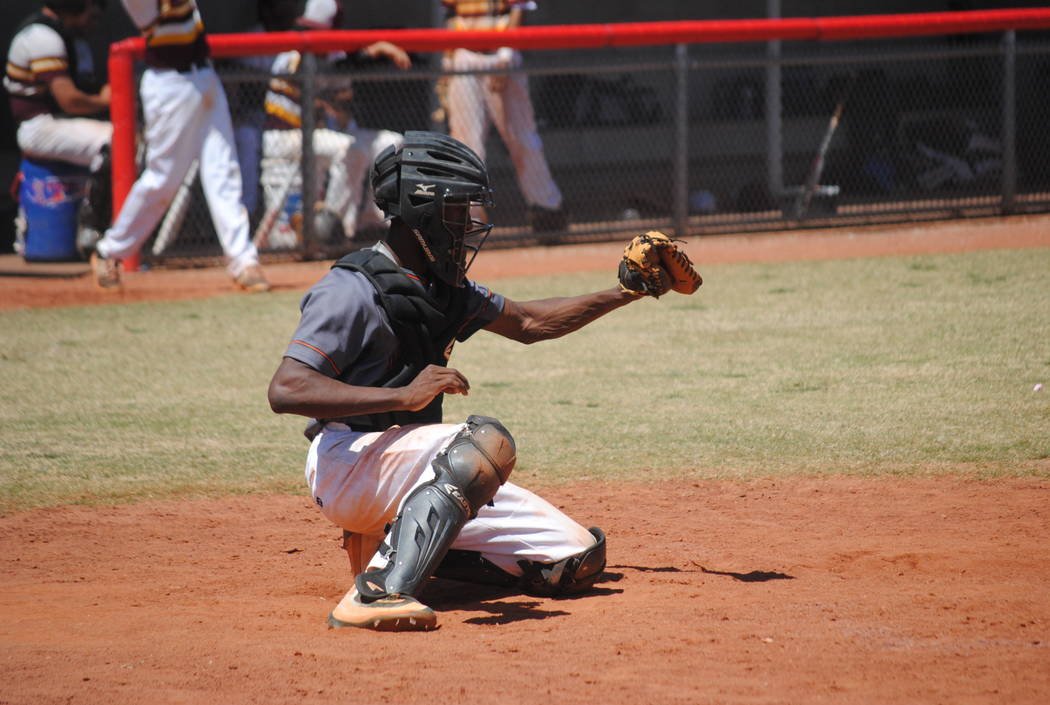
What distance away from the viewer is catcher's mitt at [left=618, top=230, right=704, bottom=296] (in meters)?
4.07

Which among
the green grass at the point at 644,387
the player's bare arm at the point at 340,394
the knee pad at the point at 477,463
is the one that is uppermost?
the player's bare arm at the point at 340,394

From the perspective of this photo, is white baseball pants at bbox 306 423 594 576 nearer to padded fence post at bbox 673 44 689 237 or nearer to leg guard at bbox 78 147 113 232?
leg guard at bbox 78 147 113 232

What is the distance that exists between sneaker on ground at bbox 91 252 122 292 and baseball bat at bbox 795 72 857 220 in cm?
604

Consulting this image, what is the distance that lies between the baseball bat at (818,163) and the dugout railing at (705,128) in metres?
0.03

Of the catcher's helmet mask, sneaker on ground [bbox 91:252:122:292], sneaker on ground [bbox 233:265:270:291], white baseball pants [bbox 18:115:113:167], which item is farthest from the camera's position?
white baseball pants [bbox 18:115:113:167]

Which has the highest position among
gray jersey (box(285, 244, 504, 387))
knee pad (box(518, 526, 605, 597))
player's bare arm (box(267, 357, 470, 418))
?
gray jersey (box(285, 244, 504, 387))

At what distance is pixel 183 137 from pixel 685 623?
21.8 feet

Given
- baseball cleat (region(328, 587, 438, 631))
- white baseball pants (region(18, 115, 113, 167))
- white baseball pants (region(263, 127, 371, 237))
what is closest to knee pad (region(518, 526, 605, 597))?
baseball cleat (region(328, 587, 438, 631))

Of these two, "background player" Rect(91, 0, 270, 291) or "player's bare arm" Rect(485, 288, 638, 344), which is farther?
"background player" Rect(91, 0, 270, 291)

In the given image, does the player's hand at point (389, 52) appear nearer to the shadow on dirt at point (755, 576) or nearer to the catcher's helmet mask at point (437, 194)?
the catcher's helmet mask at point (437, 194)

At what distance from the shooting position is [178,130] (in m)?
9.04

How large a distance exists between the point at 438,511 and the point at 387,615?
1.00 ft

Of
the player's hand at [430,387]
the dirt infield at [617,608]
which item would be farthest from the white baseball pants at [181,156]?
the player's hand at [430,387]

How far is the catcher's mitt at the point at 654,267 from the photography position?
13.3ft
